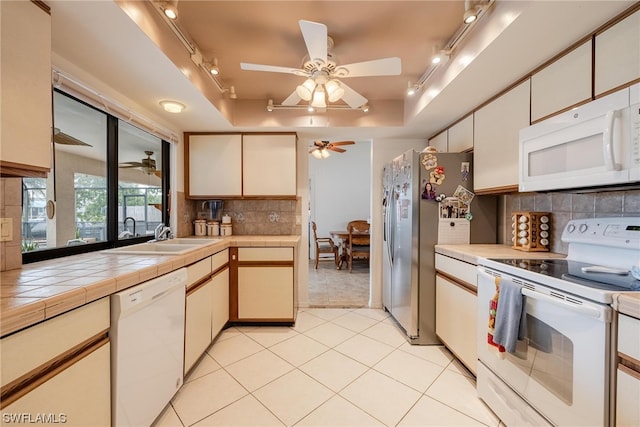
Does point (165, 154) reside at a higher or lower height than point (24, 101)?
higher

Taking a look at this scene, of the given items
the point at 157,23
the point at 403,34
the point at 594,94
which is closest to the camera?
the point at 594,94

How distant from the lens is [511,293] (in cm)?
124

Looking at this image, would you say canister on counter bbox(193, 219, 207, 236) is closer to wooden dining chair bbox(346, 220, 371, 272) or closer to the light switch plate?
the light switch plate

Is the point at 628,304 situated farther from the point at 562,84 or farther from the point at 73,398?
the point at 73,398

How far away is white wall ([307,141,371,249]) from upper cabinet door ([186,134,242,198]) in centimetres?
340

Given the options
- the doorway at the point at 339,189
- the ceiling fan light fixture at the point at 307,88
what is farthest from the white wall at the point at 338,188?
the ceiling fan light fixture at the point at 307,88

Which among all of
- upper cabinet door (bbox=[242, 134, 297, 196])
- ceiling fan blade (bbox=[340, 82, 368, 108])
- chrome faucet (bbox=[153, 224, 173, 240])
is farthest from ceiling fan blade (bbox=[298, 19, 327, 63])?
chrome faucet (bbox=[153, 224, 173, 240])

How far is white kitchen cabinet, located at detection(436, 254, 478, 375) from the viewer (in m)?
1.68

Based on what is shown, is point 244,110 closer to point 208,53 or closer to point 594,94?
point 208,53

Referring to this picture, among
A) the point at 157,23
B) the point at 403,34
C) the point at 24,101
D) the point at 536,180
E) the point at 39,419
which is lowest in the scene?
the point at 39,419

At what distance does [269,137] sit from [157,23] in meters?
1.49

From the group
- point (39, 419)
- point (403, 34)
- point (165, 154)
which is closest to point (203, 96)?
point (165, 154)

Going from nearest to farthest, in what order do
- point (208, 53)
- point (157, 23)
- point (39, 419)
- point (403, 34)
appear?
point (39, 419), point (157, 23), point (403, 34), point (208, 53)

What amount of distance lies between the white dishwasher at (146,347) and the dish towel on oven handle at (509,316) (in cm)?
175
